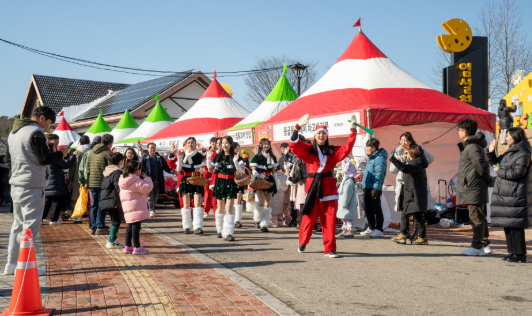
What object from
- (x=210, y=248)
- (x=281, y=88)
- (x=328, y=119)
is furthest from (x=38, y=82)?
(x=210, y=248)

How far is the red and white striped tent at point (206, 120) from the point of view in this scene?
19.6 metres

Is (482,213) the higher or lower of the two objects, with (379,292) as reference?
higher

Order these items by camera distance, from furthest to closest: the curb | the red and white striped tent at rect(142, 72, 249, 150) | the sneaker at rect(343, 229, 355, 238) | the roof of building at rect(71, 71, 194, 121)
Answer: the roof of building at rect(71, 71, 194, 121), the red and white striped tent at rect(142, 72, 249, 150), the sneaker at rect(343, 229, 355, 238), the curb

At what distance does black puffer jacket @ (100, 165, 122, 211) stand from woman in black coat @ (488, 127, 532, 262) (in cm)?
554

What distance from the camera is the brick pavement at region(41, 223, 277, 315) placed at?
449 centimetres

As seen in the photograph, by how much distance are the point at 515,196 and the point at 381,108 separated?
18.2ft

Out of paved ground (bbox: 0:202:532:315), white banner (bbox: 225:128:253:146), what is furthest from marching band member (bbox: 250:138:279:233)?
white banner (bbox: 225:128:253:146)

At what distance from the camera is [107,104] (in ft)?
132

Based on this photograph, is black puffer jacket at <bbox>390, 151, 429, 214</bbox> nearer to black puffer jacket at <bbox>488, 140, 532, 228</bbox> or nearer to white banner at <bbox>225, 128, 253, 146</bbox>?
black puffer jacket at <bbox>488, 140, 532, 228</bbox>

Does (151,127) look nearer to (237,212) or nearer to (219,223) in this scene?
(237,212)

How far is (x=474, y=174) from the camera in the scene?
738 centimetres

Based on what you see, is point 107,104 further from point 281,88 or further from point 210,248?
point 210,248

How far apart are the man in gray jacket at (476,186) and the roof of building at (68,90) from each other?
39.8 metres

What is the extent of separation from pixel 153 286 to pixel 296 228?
6.20 meters
